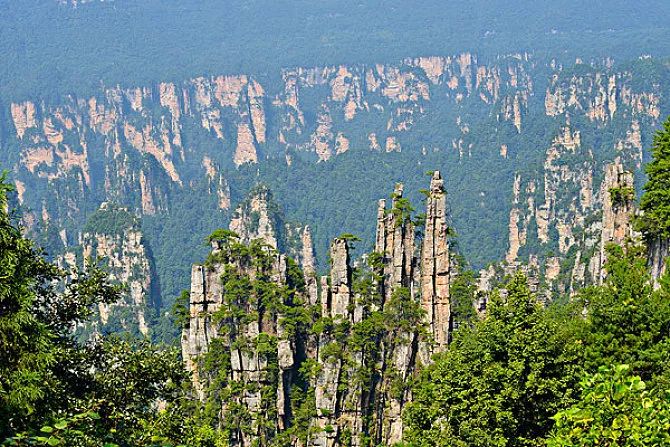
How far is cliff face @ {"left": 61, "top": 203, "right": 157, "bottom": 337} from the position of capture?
123 metres

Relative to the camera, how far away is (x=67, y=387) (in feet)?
78.0

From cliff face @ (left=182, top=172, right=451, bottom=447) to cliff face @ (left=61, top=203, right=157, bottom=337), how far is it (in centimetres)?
7361

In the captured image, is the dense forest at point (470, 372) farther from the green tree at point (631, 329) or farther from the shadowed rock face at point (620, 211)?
the shadowed rock face at point (620, 211)

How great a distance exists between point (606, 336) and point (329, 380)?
71.9 ft

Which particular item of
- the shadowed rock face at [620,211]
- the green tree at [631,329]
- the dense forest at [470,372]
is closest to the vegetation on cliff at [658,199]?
the dense forest at [470,372]

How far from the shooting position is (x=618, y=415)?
13.3m

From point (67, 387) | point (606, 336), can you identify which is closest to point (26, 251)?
point (67, 387)

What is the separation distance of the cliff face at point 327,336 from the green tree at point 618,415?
34.9 meters

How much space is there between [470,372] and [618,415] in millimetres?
15765

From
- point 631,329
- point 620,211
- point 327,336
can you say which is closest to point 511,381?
point 631,329

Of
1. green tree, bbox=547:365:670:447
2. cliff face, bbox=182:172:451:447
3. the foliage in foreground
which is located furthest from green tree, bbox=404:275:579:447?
cliff face, bbox=182:172:451:447

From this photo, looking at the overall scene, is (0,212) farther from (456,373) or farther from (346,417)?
(346,417)

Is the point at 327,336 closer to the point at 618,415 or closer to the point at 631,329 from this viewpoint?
the point at 631,329

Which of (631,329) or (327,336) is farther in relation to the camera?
(327,336)
